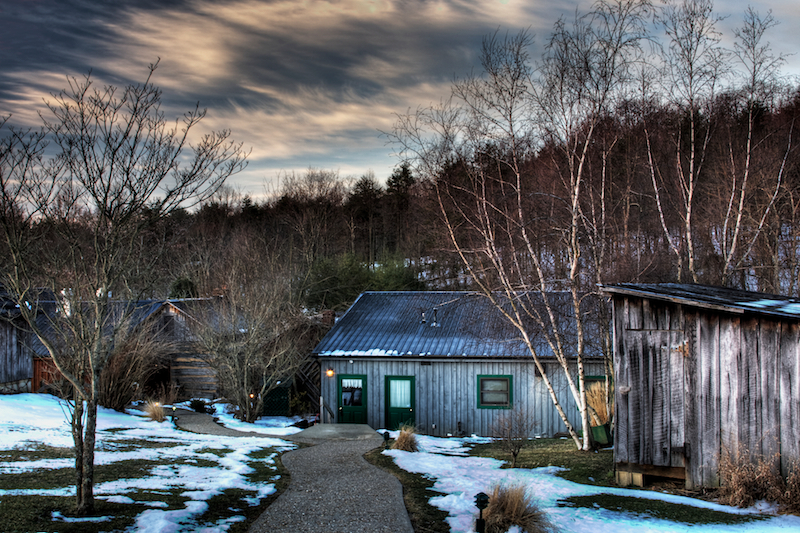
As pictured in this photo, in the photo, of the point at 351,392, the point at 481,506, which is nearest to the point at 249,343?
the point at 351,392

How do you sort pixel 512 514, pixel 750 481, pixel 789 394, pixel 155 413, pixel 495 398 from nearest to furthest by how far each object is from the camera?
1. pixel 512 514
2. pixel 750 481
3. pixel 789 394
4. pixel 155 413
5. pixel 495 398

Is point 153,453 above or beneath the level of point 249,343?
beneath

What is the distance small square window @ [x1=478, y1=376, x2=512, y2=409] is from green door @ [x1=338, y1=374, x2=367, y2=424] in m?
3.55

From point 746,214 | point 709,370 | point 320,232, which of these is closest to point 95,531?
point 709,370

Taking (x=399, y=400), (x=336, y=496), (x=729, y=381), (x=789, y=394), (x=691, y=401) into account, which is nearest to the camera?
(x=789, y=394)

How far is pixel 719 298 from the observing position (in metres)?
8.17

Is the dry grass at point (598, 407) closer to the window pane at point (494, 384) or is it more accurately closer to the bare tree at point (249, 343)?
the window pane at point (494, 384)

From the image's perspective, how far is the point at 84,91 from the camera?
6090 mm

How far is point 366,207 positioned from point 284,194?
836cm

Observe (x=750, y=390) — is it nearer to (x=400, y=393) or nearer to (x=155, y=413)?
(x=400, y=393)

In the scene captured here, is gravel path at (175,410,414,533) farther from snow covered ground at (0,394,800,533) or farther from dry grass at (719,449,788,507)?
dry grass at (719,449,788,507)

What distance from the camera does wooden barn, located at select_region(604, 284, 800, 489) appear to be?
24.4 feet

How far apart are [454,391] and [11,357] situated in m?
14.8

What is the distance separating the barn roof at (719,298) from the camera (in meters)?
7.33
